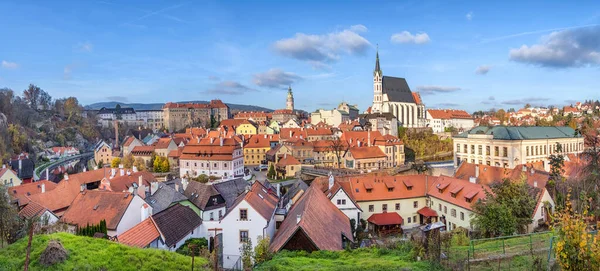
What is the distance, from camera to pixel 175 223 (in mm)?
18578

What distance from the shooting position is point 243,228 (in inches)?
738

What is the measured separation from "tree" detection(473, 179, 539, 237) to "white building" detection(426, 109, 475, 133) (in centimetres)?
8398

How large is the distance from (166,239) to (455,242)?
13.6m

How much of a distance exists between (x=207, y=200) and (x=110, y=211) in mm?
7056

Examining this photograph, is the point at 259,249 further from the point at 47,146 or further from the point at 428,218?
the point at 47,146

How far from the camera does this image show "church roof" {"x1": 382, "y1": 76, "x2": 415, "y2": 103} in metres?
101

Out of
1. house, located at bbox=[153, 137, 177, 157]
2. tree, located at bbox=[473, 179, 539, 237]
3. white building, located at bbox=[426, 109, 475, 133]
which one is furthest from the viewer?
white building, located at bbox=[426, 109, 475, 133]

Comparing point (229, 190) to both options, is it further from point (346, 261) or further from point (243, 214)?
point (346, 261)

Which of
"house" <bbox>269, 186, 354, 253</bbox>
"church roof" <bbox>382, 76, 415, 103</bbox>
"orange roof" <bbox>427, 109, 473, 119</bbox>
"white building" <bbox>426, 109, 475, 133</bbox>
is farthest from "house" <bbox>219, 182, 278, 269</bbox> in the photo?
"orange roof" <bbox>427, 109, 473, 119</bbox>

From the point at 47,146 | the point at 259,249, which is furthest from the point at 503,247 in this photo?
the point at 47,146

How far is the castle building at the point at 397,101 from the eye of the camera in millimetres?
99562

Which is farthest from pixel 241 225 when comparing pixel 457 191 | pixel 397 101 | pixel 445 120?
pixel 445 120

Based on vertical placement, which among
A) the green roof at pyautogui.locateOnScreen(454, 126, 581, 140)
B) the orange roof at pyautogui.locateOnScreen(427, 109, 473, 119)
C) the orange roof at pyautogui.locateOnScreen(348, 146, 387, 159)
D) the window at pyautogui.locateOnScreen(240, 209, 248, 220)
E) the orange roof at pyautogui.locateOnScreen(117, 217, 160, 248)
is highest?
the orange roof at pyautogui.locateOnScreen(427, 109, 473, 119)

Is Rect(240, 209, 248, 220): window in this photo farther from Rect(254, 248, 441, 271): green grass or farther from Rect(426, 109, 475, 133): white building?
Rect(426, 109, 475, 133): white building
